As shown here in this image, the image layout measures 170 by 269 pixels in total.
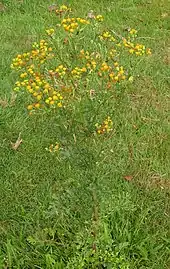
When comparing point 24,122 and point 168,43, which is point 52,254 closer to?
point 24,122

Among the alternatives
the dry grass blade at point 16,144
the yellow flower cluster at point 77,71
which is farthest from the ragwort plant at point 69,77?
the dry grass blade at point 16,144

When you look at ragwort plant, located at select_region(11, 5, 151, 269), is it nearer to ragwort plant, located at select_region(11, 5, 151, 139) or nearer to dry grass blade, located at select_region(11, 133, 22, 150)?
ragwort plant, located at select_region(11, 5, 151, 139)

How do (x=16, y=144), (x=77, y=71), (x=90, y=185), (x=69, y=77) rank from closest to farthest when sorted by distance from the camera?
(x=90, y=185)
(x=77, y=71)
(x=69, y=77)
(x=16, y=144)

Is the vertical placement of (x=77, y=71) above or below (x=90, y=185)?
above

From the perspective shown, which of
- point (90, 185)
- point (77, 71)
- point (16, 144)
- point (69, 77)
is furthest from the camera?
point (16, 144)

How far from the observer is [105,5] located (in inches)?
211

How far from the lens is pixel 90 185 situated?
9.14 feet

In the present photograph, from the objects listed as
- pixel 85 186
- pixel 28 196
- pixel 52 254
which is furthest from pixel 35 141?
pixel 52 254

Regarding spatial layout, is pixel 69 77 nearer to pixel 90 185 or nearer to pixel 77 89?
pixel 77 89

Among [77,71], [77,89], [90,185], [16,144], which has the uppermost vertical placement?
[77,71]

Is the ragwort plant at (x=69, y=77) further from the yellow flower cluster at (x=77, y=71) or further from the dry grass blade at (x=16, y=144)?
the dry grass blade at (x=16, y=144)

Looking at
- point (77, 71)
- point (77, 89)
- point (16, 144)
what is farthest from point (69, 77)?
point (16, 144)

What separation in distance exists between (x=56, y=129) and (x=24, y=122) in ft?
0.98

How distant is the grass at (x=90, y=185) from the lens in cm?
276
